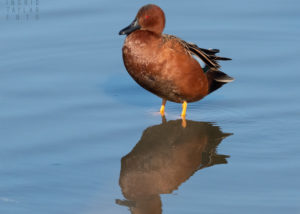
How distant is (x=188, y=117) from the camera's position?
22.0 ft

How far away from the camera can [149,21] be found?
258 inches

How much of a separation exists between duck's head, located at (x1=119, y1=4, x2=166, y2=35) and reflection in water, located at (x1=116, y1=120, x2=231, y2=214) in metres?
0.92

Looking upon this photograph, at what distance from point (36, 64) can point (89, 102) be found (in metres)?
1.17

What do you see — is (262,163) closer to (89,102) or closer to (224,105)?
(224,105)

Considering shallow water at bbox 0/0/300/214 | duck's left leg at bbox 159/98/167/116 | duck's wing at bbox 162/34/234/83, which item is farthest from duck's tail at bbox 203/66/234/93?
duck's left leg at bbox 159/98/167/116

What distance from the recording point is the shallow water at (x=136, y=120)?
16.1 ft

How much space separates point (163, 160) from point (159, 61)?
1.12 meters

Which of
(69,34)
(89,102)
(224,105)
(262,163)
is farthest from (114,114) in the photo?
(69,34)

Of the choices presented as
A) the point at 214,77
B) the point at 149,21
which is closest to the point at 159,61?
the point at 149,21

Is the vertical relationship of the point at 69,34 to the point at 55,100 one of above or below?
above

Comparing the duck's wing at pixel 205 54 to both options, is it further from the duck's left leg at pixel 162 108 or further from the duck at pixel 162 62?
the duck's left leg at pixel 162 108

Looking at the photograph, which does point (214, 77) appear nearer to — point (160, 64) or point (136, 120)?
point (160, 64)

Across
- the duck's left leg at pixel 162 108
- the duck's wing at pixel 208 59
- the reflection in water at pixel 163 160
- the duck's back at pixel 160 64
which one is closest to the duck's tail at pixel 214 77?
the duck's wing at pixel 208 59

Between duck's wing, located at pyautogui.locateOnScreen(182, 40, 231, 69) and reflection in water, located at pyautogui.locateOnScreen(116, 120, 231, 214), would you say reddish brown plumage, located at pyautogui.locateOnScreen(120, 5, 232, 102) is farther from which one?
reflection in water, located at pyautogui.locateOnScreen(116, 120, 231, 214)
